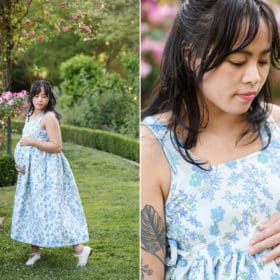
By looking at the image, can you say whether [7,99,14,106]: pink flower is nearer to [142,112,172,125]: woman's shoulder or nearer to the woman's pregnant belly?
the woman's pregnant belly

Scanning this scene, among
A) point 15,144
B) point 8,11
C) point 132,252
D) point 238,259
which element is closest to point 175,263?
point 238,259

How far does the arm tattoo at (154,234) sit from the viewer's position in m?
1.14

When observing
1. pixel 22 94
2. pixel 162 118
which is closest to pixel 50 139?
pixel 22 94

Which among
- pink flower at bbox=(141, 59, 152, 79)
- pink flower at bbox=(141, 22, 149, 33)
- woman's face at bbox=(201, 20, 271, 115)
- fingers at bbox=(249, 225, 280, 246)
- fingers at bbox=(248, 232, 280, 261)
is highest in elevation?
pink flower at bbox=(141, 22, 149, 33)

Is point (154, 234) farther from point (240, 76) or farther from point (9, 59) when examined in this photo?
point (9, 59)

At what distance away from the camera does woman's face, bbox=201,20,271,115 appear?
3.24 feet

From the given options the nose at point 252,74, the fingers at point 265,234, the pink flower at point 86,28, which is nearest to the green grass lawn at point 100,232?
the pink flower at point 86,28

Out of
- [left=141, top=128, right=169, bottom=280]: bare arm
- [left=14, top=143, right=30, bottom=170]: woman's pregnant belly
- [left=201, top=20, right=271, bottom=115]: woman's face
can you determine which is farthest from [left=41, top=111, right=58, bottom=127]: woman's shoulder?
[left=201, top=20, right=271, bottom=115]: woman's face

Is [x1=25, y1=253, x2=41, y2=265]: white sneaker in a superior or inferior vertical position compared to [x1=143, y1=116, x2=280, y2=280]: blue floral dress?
inferior

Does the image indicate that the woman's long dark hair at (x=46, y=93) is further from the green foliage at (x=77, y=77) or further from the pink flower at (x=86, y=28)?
the pink flower at (x=86, y=28)

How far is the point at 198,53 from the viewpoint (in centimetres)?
102

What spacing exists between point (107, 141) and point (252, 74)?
78cm

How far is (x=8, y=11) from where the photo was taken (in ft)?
5.15

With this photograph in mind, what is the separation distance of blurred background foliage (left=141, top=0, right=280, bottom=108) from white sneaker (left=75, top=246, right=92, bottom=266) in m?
0.55
